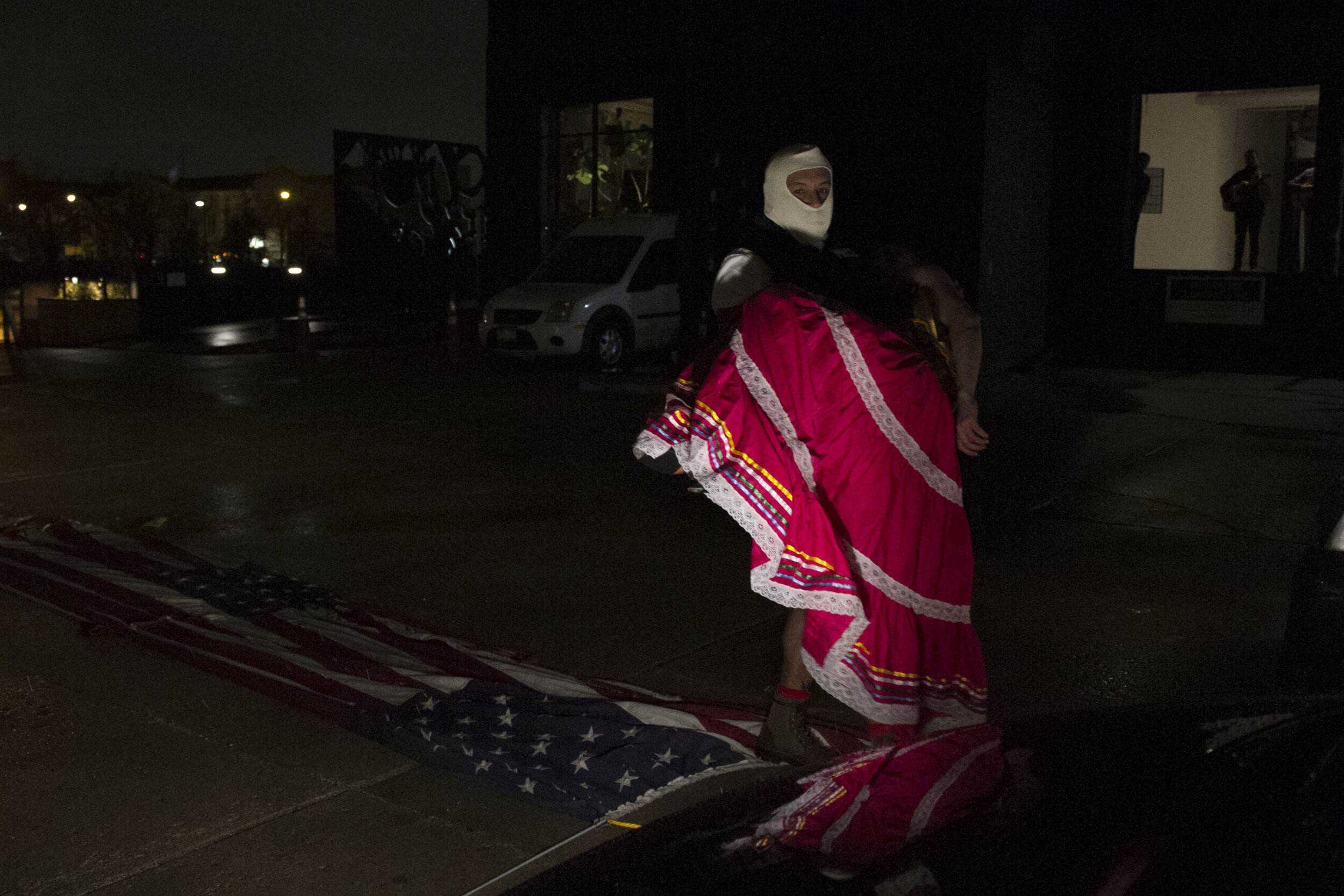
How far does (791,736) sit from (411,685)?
1485 millimetres

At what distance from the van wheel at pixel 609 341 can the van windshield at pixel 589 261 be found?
514mm

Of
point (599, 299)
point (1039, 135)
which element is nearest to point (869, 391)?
point (599, 299)

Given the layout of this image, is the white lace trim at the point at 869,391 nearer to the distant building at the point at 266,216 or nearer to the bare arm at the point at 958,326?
the bare arm at the point at 958,326

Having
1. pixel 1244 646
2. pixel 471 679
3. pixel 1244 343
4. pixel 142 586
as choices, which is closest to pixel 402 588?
pixel 142 586

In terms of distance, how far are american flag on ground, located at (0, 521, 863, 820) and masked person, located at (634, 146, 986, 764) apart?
1.83 feet

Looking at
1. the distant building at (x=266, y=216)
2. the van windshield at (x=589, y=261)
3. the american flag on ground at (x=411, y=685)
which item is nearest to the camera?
the american flag on ground at (x=411, y=685)

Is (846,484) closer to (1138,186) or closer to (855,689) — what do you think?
(855,689)

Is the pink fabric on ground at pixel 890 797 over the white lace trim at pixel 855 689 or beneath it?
A: over

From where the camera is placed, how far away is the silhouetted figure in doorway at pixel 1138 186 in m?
16.0

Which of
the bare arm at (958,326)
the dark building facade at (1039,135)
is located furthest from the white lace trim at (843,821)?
the dark building facade at (1039,135)

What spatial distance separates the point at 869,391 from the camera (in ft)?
11.2

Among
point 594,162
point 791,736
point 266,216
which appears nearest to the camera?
point 791,736

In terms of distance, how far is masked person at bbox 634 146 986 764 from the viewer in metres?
3.43

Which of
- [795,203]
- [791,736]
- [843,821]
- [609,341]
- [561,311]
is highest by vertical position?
[795,203]
